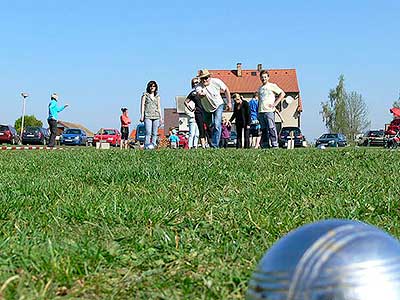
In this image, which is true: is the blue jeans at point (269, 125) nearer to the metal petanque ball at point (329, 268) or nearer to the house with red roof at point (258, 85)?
the metal petanque ball at point (329, 268)

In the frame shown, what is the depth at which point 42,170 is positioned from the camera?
7156mm

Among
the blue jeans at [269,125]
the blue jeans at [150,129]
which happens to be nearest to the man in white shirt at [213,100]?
the blue jeans at [269,125]

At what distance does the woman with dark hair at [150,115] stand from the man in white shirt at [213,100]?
5.36ft

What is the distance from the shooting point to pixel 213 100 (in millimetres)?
14656

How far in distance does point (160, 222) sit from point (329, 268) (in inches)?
81.0

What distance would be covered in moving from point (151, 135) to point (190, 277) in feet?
46.0

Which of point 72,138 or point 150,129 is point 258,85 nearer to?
point 72,138

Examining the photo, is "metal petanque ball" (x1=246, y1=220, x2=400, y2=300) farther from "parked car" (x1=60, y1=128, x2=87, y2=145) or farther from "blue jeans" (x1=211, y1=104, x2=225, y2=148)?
"parked car" (x1=60, y1=128, x2=87, y2=145)

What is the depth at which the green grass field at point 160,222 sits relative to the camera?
97.6 inches

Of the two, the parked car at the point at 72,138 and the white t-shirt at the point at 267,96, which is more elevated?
the white t-shirt at the point at 267,96

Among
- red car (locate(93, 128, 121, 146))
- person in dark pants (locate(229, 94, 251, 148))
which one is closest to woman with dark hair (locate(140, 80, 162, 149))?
person in dark pants (locate(229, 94, 251, 148))

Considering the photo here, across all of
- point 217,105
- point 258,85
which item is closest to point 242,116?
point 217,105

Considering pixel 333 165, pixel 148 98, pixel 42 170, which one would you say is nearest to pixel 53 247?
pixel 42 170

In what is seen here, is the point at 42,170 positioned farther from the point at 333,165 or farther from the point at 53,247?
the point at 53,247
